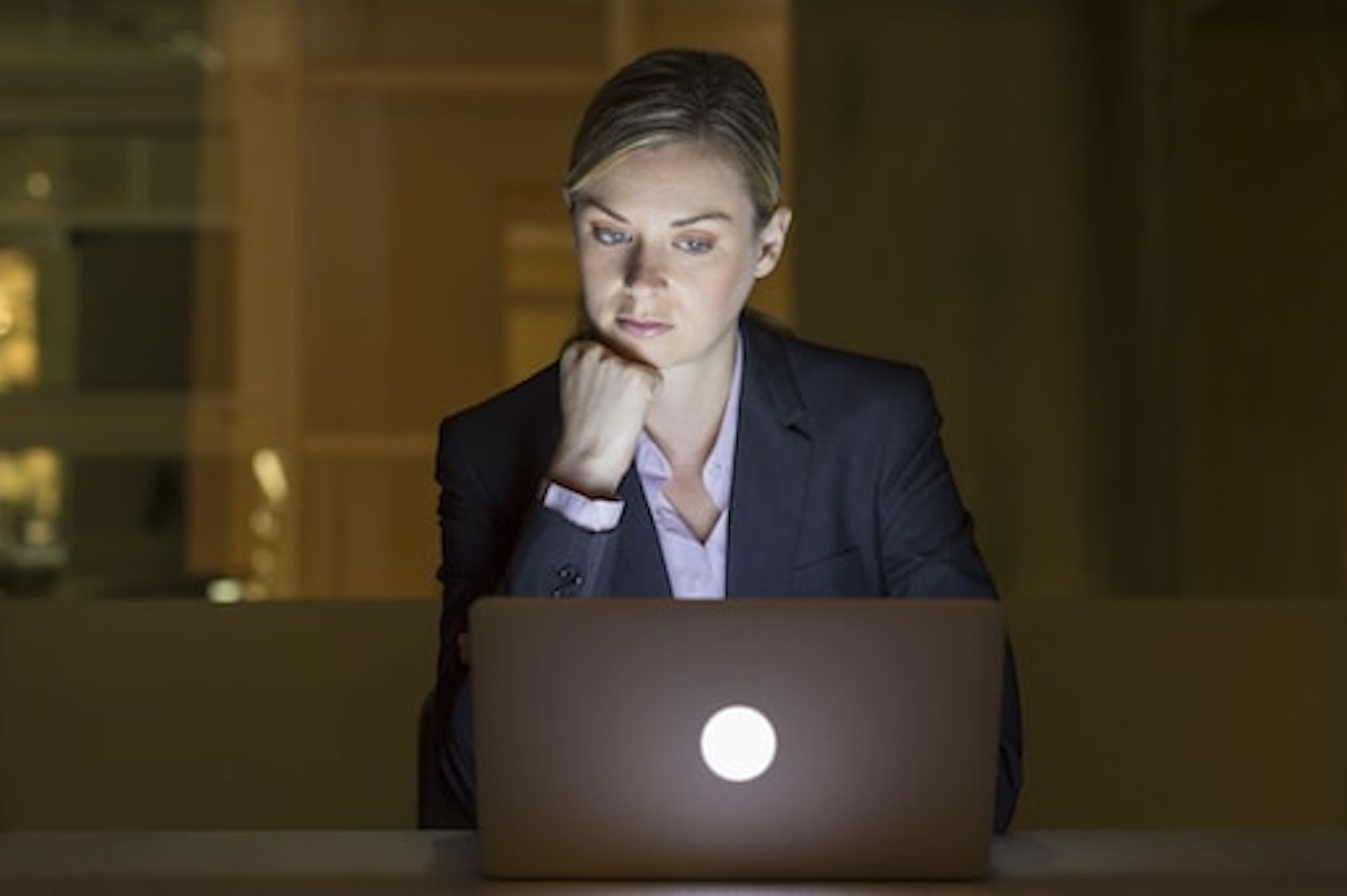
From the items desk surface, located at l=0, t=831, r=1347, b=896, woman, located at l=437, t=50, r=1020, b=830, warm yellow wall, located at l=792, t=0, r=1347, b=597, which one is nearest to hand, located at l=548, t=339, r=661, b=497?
woman, located at l=437, t=50, r=1020, b=830

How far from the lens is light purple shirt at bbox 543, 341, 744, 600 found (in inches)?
98.7

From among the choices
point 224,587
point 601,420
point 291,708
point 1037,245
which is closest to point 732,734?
point 601,420

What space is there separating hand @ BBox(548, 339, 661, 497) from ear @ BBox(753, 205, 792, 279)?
212 mm

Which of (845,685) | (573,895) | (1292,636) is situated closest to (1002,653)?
Result: (845,685)

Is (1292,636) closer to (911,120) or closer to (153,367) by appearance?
(911,120)

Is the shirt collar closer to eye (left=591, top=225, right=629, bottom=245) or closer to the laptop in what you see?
eye (left=591, top=225, right=629, bottom=245)

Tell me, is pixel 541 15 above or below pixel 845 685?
above

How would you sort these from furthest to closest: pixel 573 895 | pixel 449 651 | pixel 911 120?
pixel 911 120 → pixel 449 651 → pixel 573 895

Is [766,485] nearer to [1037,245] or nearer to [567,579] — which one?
[567,579]

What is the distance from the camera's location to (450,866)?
1.73 meters

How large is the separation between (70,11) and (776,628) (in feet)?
15.4

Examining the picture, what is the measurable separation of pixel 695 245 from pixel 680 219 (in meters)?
0.03

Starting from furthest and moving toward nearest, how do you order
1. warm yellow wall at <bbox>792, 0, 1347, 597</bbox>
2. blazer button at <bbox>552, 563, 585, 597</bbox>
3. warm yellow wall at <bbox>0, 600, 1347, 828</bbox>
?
warm yellow wall at <bbox>792, 0, 1347, 597</bbox>, warm yellow wall at <bbox>0, 600, 1347, 828</bbox>, blazer button at <bbox>552, 563, 585, 597</bbox>

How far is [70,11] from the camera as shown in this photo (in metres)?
5.89
